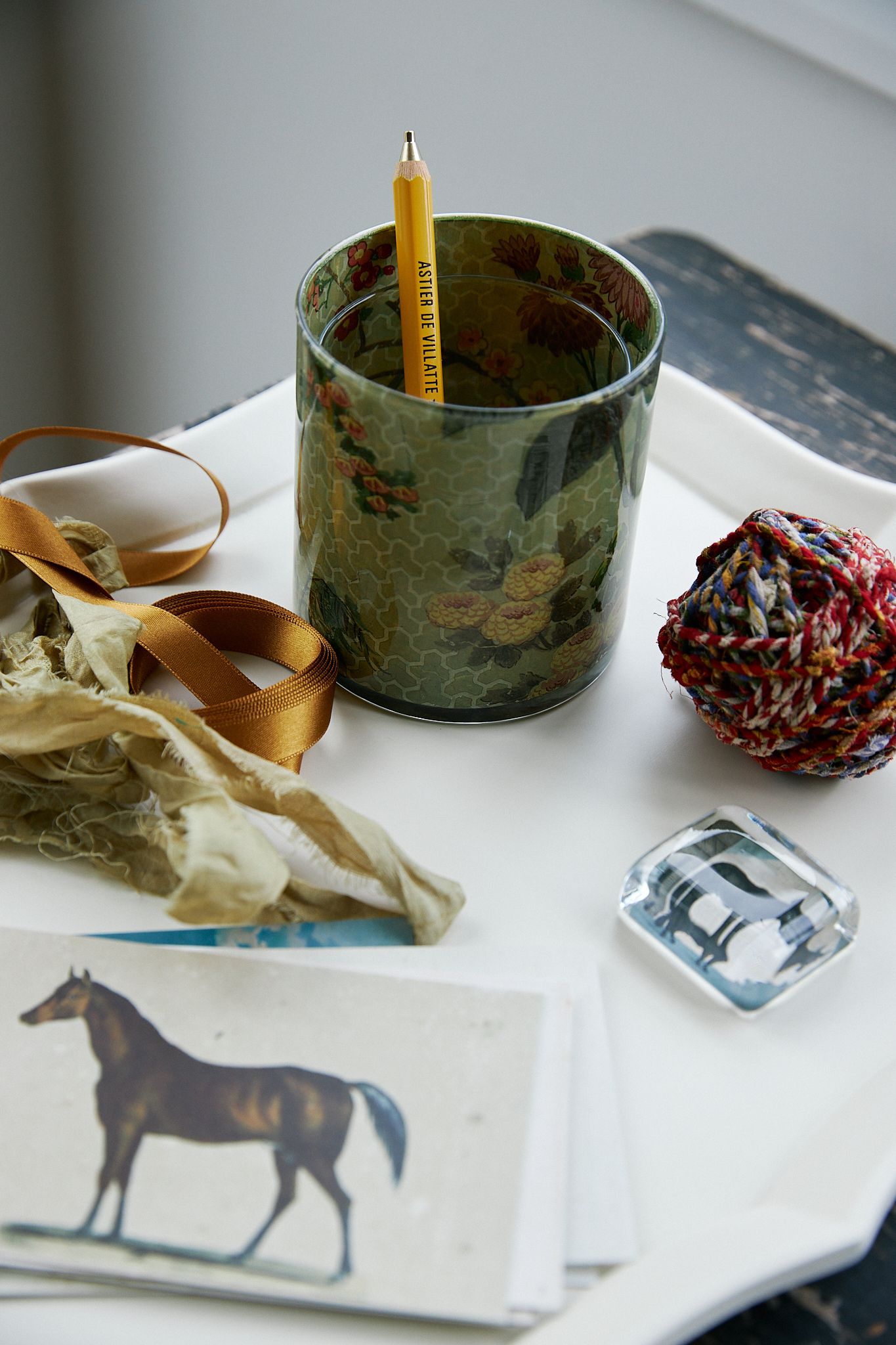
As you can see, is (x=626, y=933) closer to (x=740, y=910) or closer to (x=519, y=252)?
(x=740, y=910)

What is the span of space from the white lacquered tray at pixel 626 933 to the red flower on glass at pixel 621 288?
12 cm

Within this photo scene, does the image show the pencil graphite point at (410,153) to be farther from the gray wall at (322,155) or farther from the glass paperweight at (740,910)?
the gray wall at (322,155)

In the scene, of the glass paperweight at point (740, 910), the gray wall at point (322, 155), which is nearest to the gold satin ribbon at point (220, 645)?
the glass paperweight at point (740, 910)

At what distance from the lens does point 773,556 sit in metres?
0.38

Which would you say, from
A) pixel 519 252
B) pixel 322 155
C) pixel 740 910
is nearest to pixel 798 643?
pixel 740 910

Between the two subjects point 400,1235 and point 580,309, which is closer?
point 400,1235

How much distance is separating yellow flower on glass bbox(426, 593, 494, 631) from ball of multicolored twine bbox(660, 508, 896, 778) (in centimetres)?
6

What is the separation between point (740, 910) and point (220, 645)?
211 mm

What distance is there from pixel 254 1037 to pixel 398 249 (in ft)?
0.82

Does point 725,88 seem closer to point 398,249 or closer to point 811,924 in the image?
point 398,249

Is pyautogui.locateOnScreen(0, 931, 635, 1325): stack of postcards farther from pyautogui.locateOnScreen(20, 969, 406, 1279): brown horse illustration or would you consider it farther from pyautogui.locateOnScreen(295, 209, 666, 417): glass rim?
pyautogui.locateOnScreen(295, 209, 666, 417): glass rim


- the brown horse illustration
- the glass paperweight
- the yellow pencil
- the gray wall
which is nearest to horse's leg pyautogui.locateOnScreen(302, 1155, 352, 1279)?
the brown horse illustration

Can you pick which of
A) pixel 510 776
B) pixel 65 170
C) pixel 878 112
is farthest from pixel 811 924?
pixel 65 170

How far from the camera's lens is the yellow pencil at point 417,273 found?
0.39 metres
